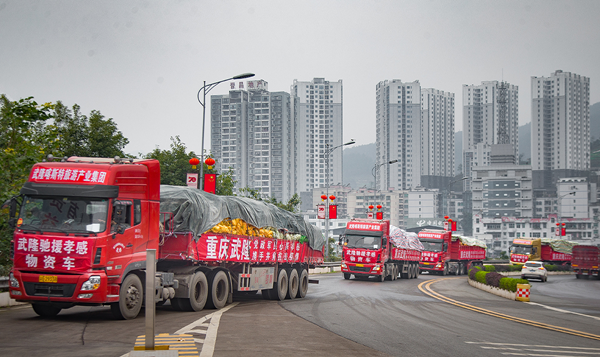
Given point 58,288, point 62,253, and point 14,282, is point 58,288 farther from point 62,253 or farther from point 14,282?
point 14,282

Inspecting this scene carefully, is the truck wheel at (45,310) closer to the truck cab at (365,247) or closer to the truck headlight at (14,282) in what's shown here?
the truck headlight at (14,282)

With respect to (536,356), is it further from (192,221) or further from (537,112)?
(537,112)

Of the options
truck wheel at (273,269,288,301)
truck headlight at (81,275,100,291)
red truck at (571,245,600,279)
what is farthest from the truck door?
red truck at (571,245,600,279)

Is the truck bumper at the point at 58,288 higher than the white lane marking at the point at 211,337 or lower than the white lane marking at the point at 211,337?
higher

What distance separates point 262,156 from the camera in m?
148

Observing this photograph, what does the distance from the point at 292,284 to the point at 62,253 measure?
431 inches

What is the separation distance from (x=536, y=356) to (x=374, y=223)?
23.4 meters

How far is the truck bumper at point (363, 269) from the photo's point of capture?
32.9 meters

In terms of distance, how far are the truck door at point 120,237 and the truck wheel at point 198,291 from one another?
259cm

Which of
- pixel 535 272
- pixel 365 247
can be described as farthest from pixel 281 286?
pixel 535 272

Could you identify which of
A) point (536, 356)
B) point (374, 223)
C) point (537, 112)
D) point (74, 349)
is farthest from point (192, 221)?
point (537, 112)

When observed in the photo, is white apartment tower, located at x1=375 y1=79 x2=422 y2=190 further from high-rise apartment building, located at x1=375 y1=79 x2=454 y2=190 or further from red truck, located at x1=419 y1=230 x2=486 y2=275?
red truck, located at x1=419 y1=230 x2=486 y2=275

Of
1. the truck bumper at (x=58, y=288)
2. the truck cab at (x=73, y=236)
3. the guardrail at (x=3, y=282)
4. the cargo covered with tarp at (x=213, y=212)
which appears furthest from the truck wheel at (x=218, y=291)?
the guardrail at (x=3, y=282)

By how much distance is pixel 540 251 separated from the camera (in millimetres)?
60375
